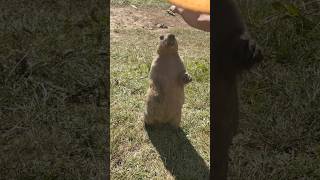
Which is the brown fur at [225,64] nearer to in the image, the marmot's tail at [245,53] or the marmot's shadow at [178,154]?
the marmot's tail at [245,53]

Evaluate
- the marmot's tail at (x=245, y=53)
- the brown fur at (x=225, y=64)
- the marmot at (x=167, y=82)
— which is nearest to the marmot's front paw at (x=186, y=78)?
the marmot at (x=167, y=82)

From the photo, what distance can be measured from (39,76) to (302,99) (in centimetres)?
240

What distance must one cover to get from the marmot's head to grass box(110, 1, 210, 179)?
680mm

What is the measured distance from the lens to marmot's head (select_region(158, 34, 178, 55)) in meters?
4.21

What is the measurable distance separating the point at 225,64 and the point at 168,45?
1900mm

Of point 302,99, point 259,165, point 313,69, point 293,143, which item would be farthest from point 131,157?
point 313,69

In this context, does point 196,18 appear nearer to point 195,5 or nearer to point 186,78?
point 195,5

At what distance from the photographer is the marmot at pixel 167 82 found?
13.9ft

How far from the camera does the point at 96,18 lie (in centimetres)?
627

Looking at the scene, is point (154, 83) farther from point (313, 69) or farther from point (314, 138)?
point (313, 69)

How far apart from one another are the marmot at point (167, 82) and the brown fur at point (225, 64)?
5.48 ft

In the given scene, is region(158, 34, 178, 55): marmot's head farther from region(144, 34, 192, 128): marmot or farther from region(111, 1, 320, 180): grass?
region(111, 1, 320, 180): grass

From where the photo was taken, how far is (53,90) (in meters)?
4.96

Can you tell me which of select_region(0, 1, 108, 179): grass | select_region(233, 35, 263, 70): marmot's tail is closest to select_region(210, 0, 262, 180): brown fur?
select_region(233, 35, 263, 70): marmot's tail
